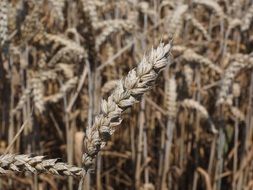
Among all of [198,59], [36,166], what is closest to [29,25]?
[198,59]

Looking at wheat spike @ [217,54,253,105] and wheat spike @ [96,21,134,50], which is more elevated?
wheat spike @ [96,21,134,50]

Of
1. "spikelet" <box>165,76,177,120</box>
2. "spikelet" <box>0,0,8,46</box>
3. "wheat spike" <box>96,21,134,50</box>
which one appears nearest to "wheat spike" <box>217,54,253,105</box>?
"spikelet" <box>165,76,177,120</box>

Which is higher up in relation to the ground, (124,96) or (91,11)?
(91,11)

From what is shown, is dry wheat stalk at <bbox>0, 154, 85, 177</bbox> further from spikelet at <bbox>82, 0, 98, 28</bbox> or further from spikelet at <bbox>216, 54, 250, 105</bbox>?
spikelet at <bbox>216, 54, 250, 105</bbox>

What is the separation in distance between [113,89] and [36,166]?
1082 millimetres

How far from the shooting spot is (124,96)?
1.90ft

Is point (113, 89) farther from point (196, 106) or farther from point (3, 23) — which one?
point (3, 23)

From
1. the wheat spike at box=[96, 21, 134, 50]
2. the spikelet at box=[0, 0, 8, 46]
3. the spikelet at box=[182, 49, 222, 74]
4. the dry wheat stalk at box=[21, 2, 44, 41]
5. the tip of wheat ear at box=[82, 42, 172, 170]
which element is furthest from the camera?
the spikelet at box=[182, 49, 222, 74]

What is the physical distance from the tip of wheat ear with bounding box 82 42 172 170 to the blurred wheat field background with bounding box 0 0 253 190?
0.63 meters

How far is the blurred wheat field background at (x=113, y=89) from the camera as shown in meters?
1.52

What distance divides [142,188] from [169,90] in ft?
1.13

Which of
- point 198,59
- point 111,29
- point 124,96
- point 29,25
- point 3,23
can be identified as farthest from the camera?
point 198,59

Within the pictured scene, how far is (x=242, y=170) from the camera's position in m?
1.70

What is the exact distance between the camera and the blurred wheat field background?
1.52m
